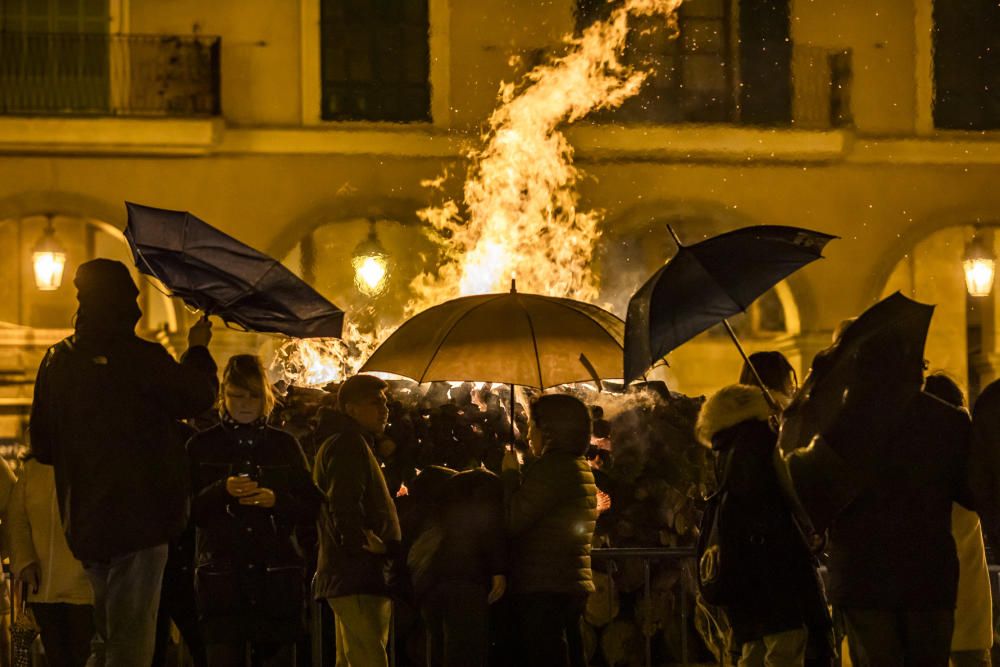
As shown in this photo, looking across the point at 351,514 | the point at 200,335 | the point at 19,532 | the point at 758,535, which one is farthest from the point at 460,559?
the point at 19,532

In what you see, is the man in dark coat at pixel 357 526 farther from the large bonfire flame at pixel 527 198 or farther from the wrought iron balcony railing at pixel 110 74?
the wrought iron balcony railing at pixel 110 74

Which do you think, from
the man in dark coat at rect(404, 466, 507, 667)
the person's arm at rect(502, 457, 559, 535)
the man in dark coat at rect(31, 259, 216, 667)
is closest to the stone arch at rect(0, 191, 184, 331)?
the man in dark coat at rect(404, 466, 507, 667)

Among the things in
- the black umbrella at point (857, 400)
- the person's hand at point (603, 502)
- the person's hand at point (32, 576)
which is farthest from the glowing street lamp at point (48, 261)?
the black umbrella at point (857, 400)

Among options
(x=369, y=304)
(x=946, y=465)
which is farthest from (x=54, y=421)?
(x=369, y=304)

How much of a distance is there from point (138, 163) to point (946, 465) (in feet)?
42.4

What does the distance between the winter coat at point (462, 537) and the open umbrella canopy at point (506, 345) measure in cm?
102

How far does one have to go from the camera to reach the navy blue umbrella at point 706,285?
5.98m

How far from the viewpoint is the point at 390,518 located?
20.4 feet

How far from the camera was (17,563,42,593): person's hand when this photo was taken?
6.45m

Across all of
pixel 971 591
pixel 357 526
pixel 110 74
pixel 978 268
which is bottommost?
pixel 971 591

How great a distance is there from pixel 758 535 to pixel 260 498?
5.63 feet

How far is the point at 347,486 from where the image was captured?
20.1 feet

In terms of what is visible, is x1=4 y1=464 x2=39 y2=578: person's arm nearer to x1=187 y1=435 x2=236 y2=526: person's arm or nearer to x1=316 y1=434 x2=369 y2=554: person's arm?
x1=187 y1=435 x2=236 y2=526: person's arm

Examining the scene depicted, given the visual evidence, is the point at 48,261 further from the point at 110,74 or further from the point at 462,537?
the point at 462,537
